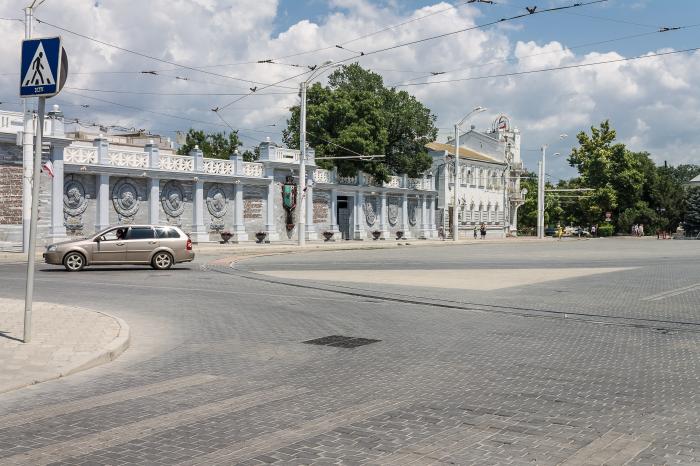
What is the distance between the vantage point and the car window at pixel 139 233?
24031 millimetres

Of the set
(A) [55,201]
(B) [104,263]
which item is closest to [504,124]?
(A) [55,201]

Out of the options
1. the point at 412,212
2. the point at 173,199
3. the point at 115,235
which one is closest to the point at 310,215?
the point at 173,199

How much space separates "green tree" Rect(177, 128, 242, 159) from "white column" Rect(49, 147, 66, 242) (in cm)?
3962

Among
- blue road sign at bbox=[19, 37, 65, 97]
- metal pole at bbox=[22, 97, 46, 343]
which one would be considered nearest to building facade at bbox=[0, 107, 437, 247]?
blue road sign at bbox=[19, 37, 65, 97]

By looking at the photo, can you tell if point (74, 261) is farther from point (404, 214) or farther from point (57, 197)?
point (404, 214)

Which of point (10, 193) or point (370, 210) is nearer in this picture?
point (10, 193)

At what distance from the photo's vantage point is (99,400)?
6.71 m

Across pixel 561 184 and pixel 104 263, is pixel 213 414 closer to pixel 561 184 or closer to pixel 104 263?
pixel 104 263

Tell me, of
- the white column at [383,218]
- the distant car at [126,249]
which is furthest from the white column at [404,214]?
the distant car at [126,249]

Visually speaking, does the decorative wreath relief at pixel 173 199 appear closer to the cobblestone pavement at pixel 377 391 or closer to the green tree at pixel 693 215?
the cobblestone pavement at pixel 377 391

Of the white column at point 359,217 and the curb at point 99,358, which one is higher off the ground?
the white column at point 359,217

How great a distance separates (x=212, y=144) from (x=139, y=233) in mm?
56749

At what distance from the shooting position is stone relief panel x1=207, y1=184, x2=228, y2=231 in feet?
149

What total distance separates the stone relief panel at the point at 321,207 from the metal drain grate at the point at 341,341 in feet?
144
